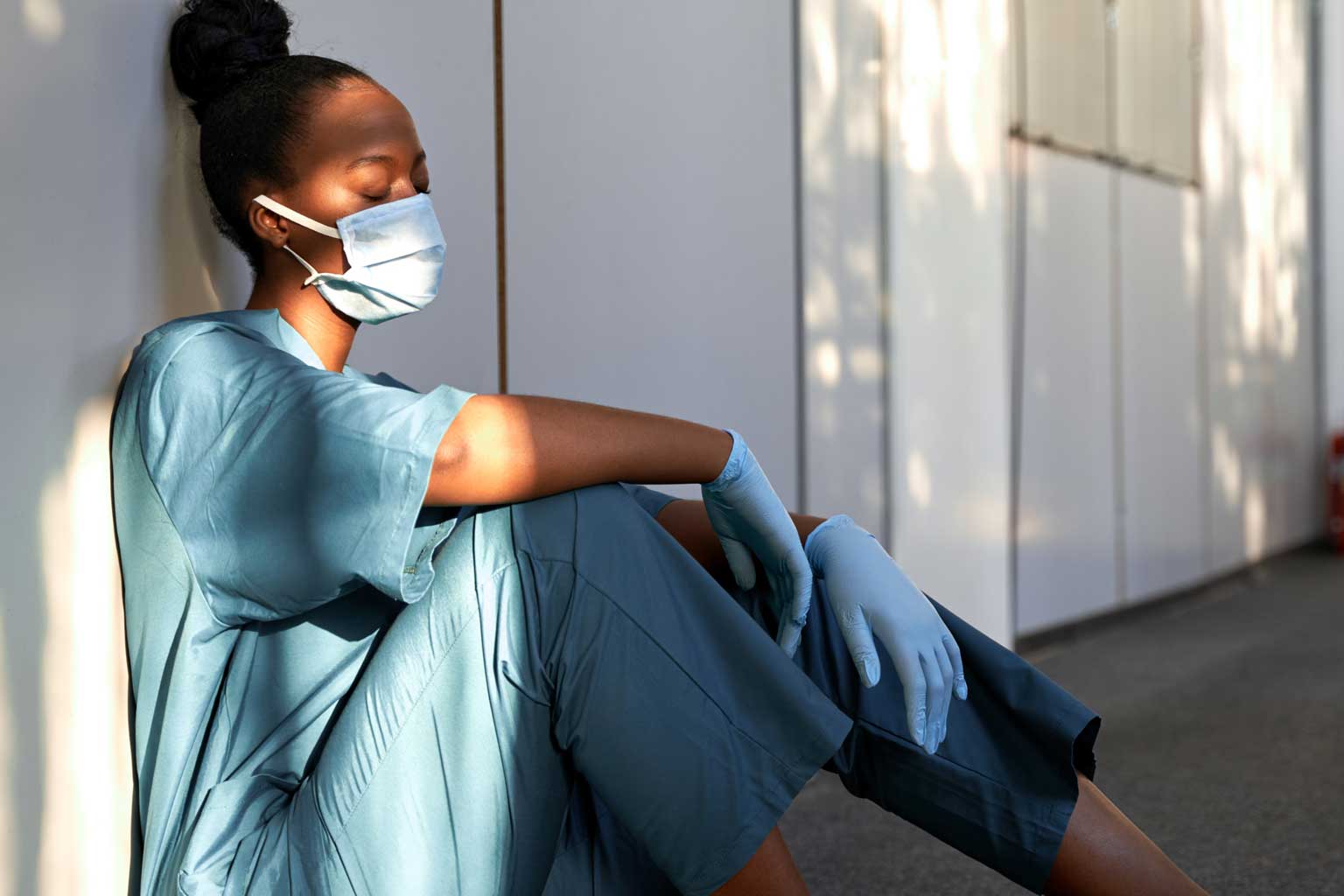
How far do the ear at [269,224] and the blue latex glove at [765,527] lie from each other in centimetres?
46

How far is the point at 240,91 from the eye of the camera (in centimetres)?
122

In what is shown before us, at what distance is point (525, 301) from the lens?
188cm

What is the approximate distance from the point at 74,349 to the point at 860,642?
2.33 feet

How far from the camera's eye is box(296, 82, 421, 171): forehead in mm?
1223

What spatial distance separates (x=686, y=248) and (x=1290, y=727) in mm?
1450

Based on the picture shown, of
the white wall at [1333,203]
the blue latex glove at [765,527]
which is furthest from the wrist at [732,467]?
the white wall at [1333,203]

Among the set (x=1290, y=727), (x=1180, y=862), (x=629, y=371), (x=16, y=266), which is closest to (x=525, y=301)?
(x=629, y=371)

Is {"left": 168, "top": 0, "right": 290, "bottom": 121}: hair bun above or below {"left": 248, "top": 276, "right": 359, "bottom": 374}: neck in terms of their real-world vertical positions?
above

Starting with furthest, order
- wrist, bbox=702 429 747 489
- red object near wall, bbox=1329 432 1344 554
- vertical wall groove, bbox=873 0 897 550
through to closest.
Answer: red object near wall, bbox=1329 432 1344 554
vertical wall groove, bbox=873 0 897 550
wrist, bbox=702 429 747 489

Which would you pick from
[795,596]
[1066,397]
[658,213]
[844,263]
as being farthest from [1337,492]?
[795,596]

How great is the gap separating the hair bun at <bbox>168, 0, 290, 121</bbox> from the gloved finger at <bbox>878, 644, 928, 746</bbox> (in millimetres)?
798

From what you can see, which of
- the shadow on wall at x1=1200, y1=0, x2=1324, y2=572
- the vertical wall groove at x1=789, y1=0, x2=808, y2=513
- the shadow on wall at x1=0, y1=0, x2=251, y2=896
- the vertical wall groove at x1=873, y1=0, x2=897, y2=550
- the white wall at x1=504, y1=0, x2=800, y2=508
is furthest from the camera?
the shadow on wall at x1=1200, y1=0, x2=1324, y2=572

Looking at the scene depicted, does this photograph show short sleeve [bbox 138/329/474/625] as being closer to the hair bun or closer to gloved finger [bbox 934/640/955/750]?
the hair bun

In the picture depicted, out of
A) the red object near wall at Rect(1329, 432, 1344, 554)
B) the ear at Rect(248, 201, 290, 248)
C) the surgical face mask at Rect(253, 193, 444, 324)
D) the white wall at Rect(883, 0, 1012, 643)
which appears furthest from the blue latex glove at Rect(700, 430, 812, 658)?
the red object near wall at Rect(1329, 432, 1344, 554)
